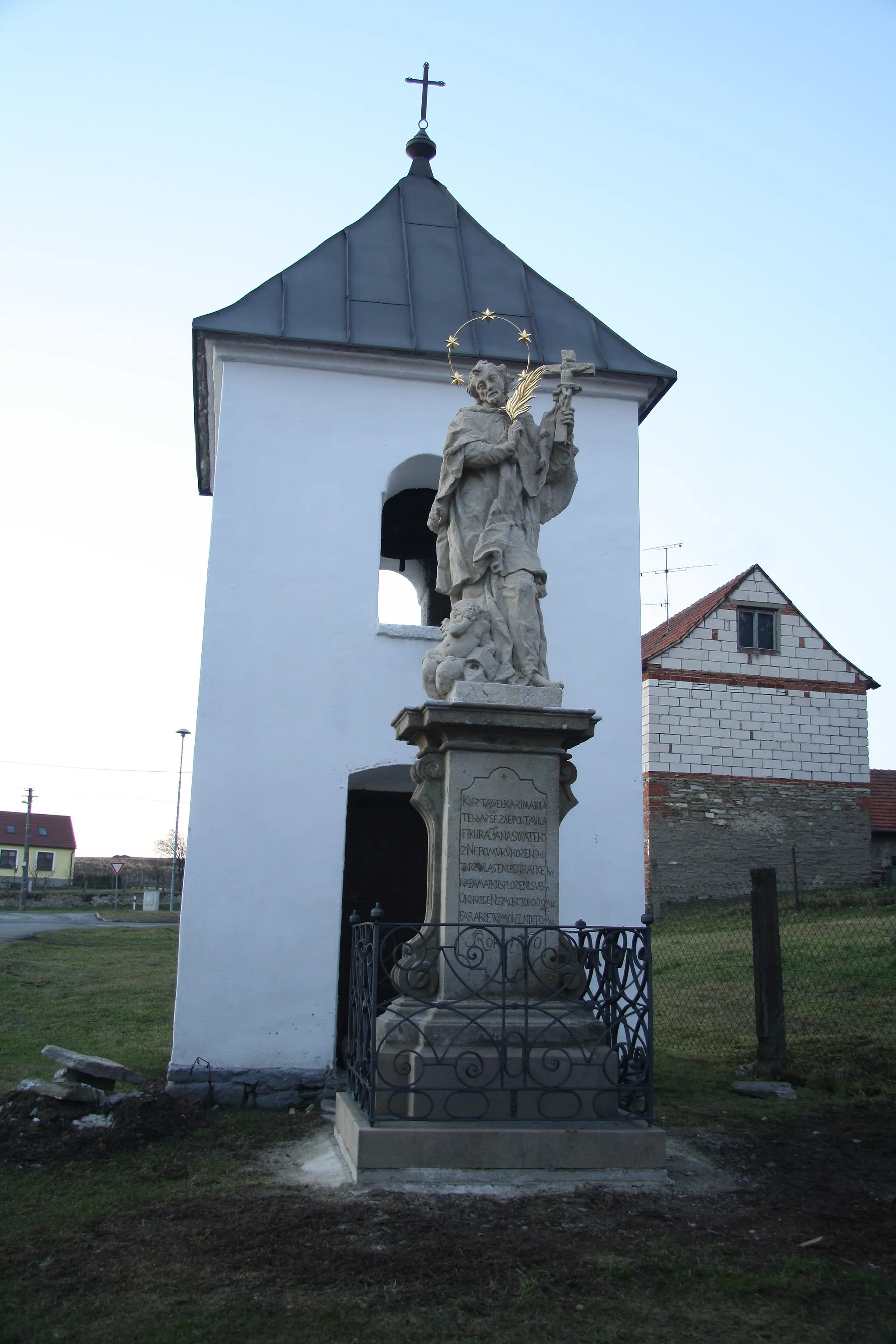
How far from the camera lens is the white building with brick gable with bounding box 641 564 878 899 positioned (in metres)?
21.1

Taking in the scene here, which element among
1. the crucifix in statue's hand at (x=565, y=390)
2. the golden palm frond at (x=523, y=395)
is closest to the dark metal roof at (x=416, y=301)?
the golden palm frond at (x=523, y=395)

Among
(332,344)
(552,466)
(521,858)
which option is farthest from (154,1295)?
(332,344)

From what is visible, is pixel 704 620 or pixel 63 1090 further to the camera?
Answer: pixel 704 620

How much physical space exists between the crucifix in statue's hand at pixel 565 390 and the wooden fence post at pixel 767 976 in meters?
4.08

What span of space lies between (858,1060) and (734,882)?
12.1 m

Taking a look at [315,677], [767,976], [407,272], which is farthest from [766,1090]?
[407,272]

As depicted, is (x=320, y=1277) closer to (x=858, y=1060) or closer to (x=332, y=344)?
(x=858, y=1060)

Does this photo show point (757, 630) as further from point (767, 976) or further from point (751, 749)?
point (767, 976)

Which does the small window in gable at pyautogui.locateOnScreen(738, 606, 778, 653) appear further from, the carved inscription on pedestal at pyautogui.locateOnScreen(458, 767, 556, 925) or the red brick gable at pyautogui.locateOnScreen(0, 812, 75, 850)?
the red brick gable at pyautogui.locateOnScreen(0, 812, 75, 850)

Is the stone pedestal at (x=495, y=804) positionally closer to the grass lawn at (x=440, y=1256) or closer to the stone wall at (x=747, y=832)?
the grass lawn at (x=440, y=1256)

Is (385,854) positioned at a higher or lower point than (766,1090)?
higher

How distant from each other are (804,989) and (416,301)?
24.8 ft

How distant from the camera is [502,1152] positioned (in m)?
5.26

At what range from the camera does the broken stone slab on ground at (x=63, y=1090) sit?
6.65 meters
